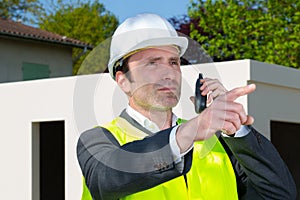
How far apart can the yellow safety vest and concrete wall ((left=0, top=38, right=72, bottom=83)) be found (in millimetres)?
16036

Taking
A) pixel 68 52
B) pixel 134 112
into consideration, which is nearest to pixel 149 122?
pixel 134 112

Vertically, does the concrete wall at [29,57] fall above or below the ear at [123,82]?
above

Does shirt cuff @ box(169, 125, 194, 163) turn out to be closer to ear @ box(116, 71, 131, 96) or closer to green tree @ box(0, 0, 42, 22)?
ear @ box(116, 71, 131, 96)

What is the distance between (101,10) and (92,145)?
36287 mm

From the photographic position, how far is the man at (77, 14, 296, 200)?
1.66 m

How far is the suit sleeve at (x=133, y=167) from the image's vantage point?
1677 mm

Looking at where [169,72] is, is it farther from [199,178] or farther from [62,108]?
[62,108]

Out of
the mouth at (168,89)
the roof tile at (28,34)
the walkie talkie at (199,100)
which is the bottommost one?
the walkie talkie at (199,100)

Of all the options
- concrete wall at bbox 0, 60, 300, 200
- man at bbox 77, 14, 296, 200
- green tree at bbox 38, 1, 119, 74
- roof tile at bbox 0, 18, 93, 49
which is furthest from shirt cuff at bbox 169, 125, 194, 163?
green tree at bbox 38, 1, 119, 74

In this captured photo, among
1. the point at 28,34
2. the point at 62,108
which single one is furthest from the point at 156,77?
the point at 28,34

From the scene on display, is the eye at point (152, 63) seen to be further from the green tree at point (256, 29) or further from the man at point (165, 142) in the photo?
the green tree at point (256, 29)

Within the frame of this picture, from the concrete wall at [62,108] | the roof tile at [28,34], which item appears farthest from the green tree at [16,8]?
the concrete wall at [62,108]

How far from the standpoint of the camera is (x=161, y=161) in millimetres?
1670

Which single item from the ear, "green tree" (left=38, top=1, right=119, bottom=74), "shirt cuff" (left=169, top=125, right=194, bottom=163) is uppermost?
"green tree" (left=38, top=1, right=119, bottom=74)
